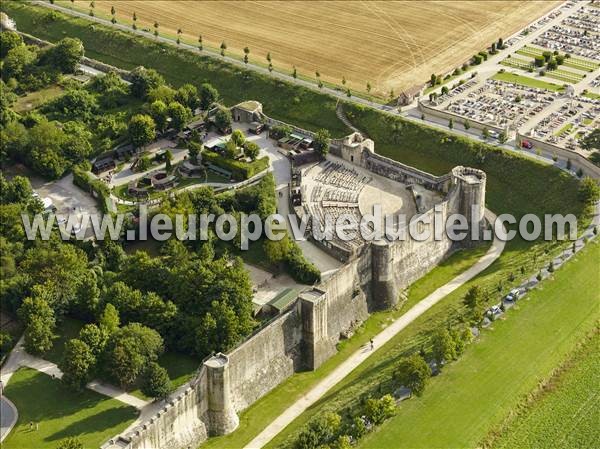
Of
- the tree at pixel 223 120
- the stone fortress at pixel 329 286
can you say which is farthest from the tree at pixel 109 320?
the tree at pixel 223 120

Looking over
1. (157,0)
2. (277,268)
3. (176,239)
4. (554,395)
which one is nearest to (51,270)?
(176,239)

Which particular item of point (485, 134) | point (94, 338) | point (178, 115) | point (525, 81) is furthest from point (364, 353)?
point (525, 81)

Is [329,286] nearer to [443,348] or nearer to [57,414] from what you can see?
[443,348]

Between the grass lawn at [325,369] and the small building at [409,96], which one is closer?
the grass lawn at [325,369]

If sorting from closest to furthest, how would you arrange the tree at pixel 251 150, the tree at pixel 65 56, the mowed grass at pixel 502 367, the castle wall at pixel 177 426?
the castle wall at pixel 177 426
the mowed grass at pixel 502 367
the tree at pixel 251 150
the tree at pixel 65 56

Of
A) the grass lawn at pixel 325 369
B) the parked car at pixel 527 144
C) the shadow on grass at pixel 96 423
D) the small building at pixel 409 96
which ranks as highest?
the small building at pixel 409 96

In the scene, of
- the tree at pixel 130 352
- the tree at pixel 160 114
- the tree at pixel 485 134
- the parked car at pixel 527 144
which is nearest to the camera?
the tree at pixel 130 352

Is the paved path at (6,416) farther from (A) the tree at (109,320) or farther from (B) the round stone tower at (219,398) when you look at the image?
(B) the round stone tower at (219,398)
